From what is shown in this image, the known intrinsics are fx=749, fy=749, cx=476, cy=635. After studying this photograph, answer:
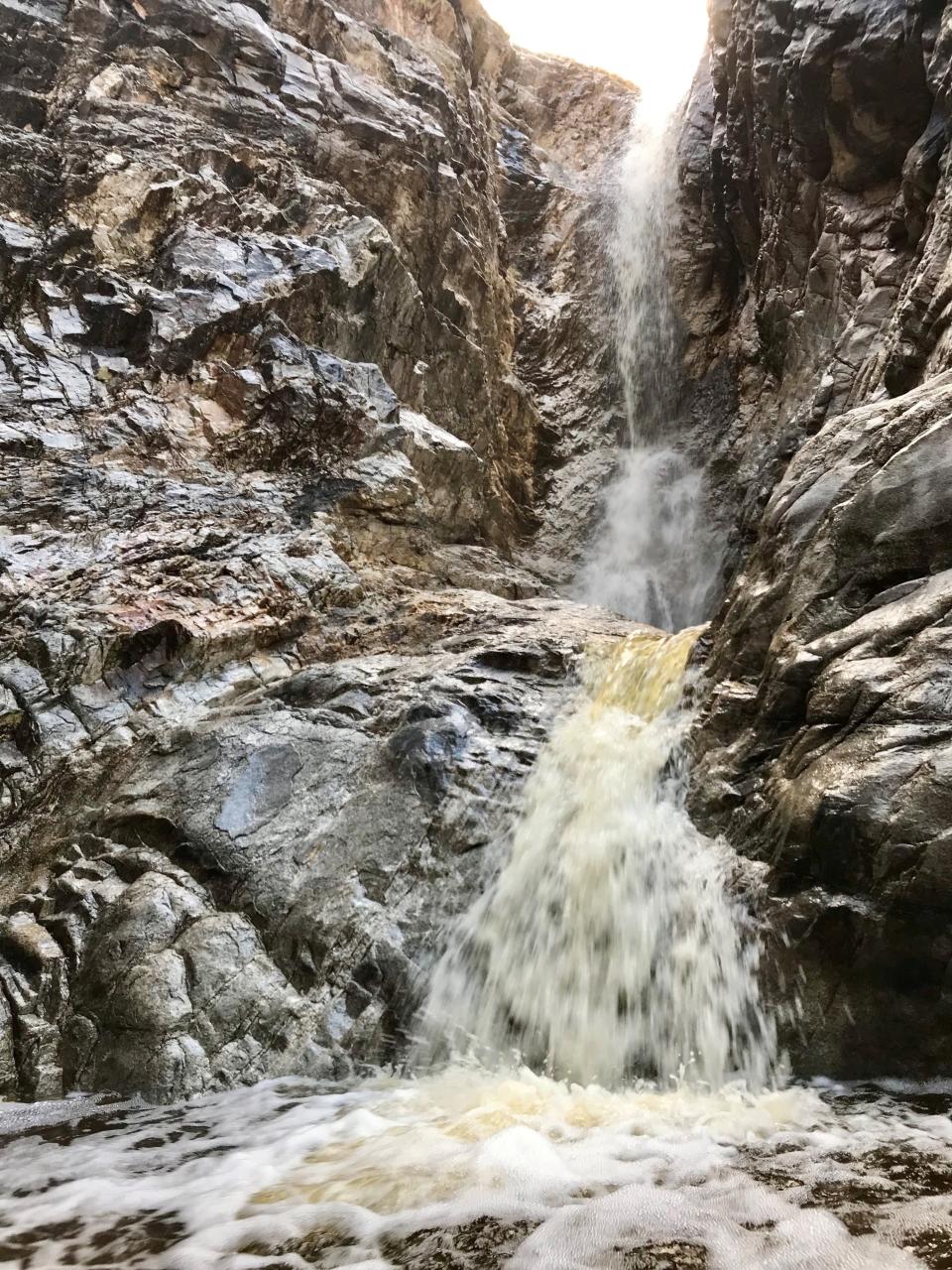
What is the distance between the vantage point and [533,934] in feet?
20.4

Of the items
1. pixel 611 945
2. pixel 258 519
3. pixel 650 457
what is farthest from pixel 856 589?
pixel 650 457

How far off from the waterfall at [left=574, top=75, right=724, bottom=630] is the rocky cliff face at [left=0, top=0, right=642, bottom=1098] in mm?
1005

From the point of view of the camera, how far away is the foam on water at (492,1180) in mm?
3010

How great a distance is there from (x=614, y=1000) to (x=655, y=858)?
123 centimetres

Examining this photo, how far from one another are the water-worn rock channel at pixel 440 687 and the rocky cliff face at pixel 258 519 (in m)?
0.06

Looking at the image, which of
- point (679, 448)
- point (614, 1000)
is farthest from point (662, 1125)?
point (679, 448)

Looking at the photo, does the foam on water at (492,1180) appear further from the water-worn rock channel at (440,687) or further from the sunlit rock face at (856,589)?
the sunlit rock face at (856,589)

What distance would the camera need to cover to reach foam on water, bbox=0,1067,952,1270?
3010mm

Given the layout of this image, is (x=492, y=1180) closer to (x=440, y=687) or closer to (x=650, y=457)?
(x=440, y=687)

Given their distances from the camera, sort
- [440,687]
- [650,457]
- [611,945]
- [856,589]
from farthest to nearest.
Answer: [650,457] < [440,687] < [856,589] < [611,945]

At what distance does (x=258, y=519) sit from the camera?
11352 millimetres

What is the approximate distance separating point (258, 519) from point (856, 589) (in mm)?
8411

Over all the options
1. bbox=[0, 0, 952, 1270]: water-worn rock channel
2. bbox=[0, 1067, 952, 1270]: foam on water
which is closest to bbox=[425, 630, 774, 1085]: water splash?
bbox=[0, 0, 952, 1270]: water-worn rock channel

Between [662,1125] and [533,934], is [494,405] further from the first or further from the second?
[662,1125]
